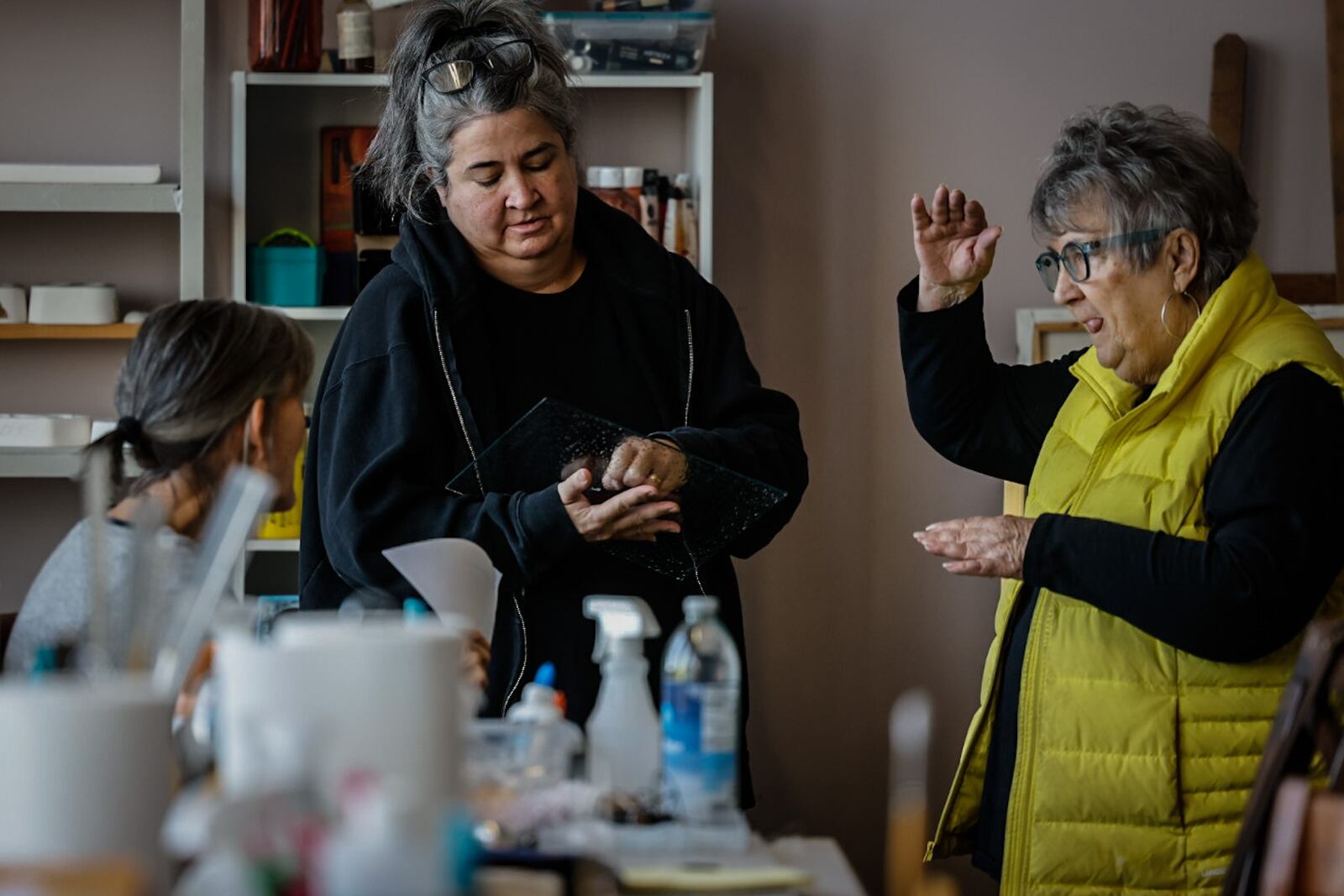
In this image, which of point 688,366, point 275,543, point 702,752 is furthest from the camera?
point 275,543

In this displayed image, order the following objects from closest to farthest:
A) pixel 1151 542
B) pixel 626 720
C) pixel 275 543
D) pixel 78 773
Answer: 1. pixel 78 773
2. pixel 626 720
3. pixel 1151 542
4. pixel 275 543

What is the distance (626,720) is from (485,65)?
100cm

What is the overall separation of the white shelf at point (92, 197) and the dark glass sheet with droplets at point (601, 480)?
1404 mm

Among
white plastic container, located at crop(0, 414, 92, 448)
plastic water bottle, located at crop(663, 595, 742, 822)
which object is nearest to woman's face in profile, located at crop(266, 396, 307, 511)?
plastic water bottle, located at crop(663, 595, 742, 822)

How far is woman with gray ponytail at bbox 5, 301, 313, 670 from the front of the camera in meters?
1.63

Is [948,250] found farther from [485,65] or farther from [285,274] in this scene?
[285,274]

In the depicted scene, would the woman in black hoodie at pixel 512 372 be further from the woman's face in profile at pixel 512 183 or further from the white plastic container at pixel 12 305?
the white plastic container at pixel 12 305

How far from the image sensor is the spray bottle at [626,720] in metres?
1.45

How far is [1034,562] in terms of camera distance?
72.1 inches

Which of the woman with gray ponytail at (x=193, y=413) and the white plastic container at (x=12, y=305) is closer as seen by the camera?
the woman with gray ponytail at (x=193, y=413)

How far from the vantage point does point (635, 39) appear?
10.4 ft

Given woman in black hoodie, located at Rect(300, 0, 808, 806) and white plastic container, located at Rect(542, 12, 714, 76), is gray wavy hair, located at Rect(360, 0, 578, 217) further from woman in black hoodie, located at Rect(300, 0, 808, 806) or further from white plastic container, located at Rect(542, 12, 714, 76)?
white plastic container, located at Rect(542, 12, 714, 76)

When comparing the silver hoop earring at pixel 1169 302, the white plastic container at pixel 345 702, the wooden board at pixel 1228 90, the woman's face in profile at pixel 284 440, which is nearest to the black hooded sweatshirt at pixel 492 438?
the woman's face in profile at pixel 284 440

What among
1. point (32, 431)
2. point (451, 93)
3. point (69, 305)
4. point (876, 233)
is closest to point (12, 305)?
point (69, 305)
